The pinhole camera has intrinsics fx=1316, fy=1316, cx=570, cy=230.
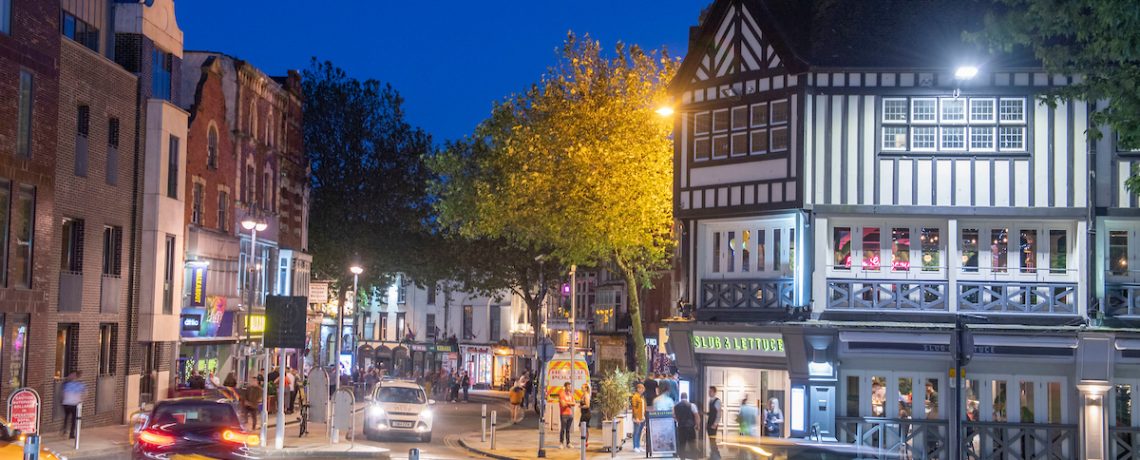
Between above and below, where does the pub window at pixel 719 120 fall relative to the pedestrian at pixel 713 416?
above

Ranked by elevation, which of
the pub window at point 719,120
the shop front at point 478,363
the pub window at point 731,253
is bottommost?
the shop front at point 478,363

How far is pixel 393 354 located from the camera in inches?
3812

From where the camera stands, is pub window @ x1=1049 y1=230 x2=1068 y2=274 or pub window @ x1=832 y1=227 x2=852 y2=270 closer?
pub window @ x1=1049 y1=230 x2=1068 y2=274

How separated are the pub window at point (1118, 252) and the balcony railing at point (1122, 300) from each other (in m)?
0.53

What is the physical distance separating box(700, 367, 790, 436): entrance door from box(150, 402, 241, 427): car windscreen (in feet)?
45.7

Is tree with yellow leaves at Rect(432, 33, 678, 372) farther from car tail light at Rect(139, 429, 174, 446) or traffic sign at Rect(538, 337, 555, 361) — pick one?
car tail light at Rect(139, 429, 174, 446)

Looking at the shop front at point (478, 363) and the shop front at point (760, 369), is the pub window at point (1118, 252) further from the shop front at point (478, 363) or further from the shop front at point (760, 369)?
the shop front at point (478, 363)

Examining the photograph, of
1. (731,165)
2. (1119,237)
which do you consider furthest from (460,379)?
(1119,237)

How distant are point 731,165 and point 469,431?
13971 millimetres

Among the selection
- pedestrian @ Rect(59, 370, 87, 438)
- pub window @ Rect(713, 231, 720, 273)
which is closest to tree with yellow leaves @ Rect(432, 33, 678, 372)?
pub window @ Rect(713, 231, 720, 273)

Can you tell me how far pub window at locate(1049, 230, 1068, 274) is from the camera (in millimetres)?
29672

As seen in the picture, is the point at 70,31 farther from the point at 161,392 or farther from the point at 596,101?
the point at 596,101

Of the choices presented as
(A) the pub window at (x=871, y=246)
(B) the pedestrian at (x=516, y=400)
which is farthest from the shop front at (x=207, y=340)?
(A) the pub window at (x=871, y=246)

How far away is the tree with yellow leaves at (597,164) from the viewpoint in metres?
37.3
